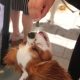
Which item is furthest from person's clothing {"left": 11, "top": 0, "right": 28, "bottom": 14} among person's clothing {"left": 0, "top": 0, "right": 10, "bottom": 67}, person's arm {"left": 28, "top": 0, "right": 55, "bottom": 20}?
person's clothing {"left": 0, "top": 0, "right": 10, "bottom": 67}

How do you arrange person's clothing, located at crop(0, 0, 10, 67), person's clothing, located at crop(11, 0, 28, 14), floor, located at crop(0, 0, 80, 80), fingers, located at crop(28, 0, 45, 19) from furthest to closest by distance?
floor, located at crop(0, 0, 80, 80), person's clothing, located at crop(0, 0, 10, 67), person's clothing, located at crop(11, 0, 28, 14), fingers, located at crop(28, 0, 45, 19)

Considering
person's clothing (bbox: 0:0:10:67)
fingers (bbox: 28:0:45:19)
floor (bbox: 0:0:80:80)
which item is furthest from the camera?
floor (bbox: 0:0:80:80)

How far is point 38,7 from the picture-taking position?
1.56ft

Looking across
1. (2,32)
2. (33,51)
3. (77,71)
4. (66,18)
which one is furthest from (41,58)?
(66,18)

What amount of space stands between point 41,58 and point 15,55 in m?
0.07

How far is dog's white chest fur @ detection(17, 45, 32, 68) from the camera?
1.68 feet

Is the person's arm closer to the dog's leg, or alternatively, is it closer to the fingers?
the fingers

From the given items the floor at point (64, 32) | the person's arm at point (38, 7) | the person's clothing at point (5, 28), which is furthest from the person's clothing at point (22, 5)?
the floor at point (64, 32)

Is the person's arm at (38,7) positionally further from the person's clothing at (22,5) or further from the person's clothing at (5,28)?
the person's clothing at (5,28)

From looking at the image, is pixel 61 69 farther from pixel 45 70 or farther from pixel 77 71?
pixel 77 71

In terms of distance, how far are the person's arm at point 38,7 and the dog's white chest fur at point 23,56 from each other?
85 millimetres

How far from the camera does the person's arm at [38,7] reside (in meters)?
0.48

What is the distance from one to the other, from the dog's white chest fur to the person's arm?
0.28 ft

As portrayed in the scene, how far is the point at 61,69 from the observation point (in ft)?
1.66
